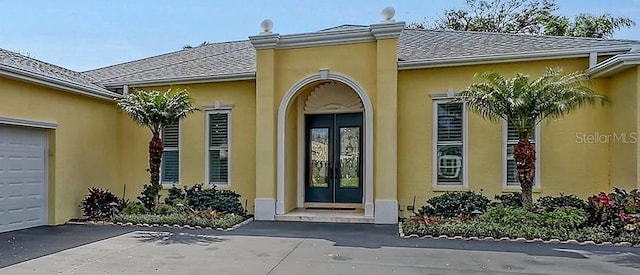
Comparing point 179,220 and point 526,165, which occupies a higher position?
point 526,165

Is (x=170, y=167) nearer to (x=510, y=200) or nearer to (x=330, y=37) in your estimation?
(x=330, y=37)

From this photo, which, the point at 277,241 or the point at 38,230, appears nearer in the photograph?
the point at 277,241

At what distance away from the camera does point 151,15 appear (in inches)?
551

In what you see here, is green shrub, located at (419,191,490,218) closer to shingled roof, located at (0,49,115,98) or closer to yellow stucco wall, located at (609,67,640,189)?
yellow stucco wall, located at (609,67,640,189)

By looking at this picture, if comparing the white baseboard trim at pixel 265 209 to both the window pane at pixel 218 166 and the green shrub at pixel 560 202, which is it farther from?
the green shrub at pixel 560 202

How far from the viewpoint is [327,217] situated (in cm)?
1114

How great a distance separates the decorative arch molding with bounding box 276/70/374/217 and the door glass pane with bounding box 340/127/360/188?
3.74ft

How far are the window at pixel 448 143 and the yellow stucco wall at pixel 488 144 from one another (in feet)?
0.55

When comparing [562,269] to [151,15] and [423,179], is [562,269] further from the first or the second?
[151,15]

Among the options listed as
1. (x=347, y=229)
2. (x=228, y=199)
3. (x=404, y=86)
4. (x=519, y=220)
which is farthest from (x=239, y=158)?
(x=519, y=220)

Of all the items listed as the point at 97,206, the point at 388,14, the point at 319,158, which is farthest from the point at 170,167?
the point at 388,14

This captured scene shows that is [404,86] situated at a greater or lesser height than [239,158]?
greater

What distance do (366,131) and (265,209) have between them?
10.5 ft

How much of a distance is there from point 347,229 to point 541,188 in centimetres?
463
